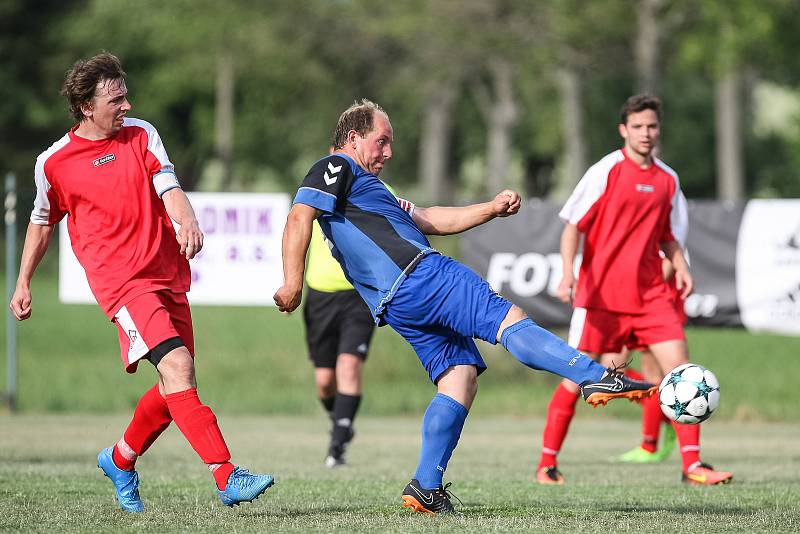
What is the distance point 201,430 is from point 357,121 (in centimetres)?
170

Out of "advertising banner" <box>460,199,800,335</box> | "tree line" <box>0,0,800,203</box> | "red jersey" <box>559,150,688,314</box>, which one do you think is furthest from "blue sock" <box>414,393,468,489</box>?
"tree line" <box>0,0,800,203</box>

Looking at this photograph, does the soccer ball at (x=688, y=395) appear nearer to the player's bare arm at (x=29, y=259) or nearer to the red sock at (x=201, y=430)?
the red sock at (x=201, y=430)

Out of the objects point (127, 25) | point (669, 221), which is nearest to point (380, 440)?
point (669, 221)

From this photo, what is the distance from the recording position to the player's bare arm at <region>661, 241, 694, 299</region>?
9.04m

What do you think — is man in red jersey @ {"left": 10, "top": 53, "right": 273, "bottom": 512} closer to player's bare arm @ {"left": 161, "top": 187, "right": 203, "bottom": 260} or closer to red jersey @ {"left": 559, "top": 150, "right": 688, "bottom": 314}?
player's bare arm @ {"left": 161, "top": 187, "right": 203, "bottom": 260}

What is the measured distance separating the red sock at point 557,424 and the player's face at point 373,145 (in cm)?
298

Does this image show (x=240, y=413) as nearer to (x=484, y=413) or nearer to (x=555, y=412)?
(x=484, y=413)

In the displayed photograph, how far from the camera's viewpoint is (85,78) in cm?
663

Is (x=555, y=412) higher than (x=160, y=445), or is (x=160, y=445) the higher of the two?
(x=555, y=412)

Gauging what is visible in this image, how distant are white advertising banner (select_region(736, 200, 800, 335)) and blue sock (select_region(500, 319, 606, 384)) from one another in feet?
27.3

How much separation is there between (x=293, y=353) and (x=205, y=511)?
12532 millimetres

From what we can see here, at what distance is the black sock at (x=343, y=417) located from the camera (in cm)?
1041

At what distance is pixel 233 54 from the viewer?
54.5 meters

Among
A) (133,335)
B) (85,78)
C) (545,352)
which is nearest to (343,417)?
(133,335)
